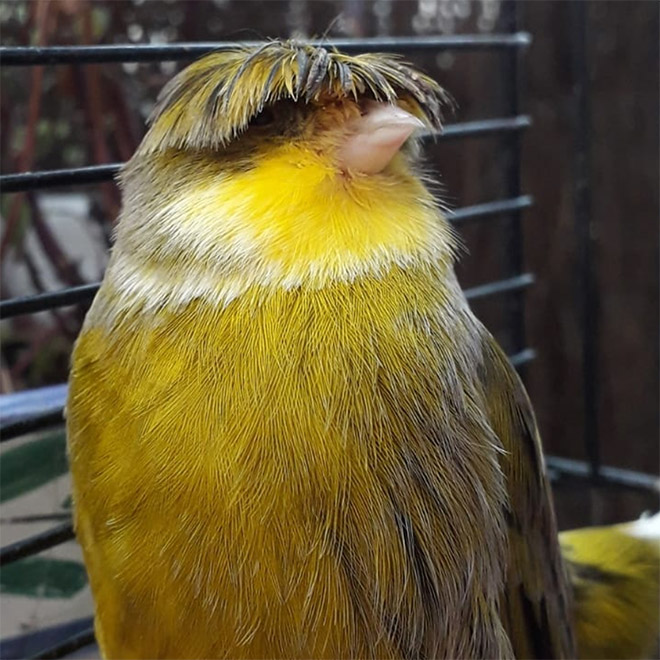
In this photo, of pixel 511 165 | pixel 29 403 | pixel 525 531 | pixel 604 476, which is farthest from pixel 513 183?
pixel 29 403

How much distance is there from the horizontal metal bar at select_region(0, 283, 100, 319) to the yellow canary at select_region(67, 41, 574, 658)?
0.15 m

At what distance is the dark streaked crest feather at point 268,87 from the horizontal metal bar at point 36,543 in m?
0.39

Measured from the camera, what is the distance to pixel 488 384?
68 centimetres

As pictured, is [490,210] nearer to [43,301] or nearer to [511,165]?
[511,165]

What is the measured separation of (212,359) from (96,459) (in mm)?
128

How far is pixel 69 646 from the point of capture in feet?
2.77

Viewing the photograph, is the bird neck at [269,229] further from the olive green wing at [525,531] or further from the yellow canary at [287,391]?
the olive green wing at [525,531]

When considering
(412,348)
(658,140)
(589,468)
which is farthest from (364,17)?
(412,348)

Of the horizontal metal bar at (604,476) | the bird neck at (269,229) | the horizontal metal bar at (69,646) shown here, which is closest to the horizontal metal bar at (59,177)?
the bird neck at (269,229)

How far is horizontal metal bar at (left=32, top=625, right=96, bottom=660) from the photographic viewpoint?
819 millimetres

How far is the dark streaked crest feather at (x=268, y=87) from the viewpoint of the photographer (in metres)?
0.57

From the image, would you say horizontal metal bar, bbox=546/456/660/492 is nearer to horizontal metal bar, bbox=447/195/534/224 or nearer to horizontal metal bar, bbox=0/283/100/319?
horizontal metal bar, bbox=447/195/534/224

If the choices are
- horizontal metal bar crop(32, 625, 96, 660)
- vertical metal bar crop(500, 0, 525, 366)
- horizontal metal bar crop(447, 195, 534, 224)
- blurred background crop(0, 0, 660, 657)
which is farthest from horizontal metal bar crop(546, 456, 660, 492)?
horizontal metal bar crop(32, 625, 96, 660)

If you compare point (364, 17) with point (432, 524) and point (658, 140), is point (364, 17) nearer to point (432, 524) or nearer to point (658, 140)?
point (658, 140)
